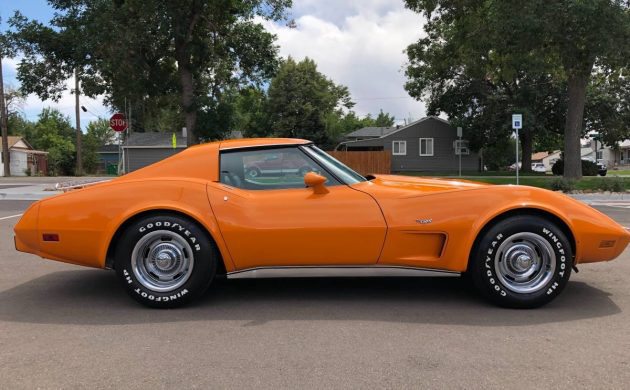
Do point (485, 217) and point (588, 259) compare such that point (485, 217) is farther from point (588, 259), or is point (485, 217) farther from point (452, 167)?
point (452, 167)

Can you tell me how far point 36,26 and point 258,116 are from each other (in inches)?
1156

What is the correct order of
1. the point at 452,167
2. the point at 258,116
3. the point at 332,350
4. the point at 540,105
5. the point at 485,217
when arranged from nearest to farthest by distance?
the point at 332,350 → the point at 485,217 → the point at 540,105 → the point at 452,167 → the point at 258,116

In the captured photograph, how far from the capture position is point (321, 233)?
3.95m

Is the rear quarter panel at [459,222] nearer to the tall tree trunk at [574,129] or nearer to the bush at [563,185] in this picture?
the bush at [563,185]

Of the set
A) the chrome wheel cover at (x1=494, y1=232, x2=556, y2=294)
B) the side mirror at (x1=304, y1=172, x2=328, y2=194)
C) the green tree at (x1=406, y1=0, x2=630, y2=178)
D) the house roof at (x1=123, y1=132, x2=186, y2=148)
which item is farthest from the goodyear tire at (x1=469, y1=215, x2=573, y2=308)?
the house roof at (x1=123, y1=132, x2=186, y2=148)

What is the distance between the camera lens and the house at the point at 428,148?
38.6 m

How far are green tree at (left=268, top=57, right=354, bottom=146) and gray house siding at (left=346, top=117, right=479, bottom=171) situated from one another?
787 centimetres

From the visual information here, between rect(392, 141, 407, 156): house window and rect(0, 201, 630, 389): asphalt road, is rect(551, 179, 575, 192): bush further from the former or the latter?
rect(392, 141, 407, 156): house window

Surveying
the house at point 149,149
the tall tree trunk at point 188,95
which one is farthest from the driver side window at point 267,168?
the house at point 149,149

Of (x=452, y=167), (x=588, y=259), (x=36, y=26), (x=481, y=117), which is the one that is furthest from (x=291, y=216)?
(x=452, y=167)

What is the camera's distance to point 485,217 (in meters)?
3.91

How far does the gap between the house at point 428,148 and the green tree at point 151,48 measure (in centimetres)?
1803

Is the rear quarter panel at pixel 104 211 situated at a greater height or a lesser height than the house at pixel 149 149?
lesser

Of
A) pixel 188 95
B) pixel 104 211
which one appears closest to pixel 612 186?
pixel 188 95
